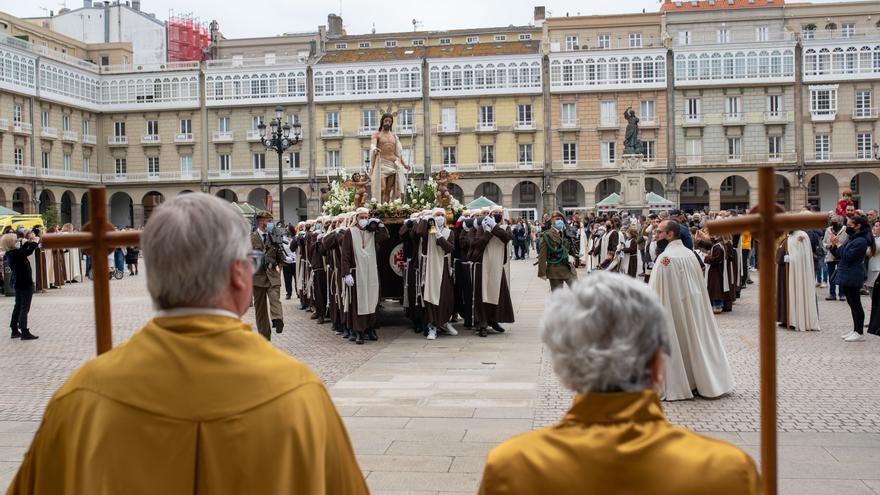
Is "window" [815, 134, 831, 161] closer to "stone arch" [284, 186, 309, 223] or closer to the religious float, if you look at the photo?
"stone arch" [284, 186, 309, 223]

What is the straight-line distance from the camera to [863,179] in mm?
57156

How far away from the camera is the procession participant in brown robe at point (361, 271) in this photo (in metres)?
13.0

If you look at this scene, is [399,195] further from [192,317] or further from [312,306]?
[192,317]

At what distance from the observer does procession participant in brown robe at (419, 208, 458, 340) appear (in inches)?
524

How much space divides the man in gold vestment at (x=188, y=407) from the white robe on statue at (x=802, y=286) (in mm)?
12787

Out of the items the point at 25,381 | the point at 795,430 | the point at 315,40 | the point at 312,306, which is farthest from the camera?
the point at 315,40

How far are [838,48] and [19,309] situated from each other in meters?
52.6

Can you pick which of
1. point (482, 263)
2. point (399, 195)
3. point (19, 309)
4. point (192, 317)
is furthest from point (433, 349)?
point (192, 317)

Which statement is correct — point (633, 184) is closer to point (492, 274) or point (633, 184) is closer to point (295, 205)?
point (492, 274)

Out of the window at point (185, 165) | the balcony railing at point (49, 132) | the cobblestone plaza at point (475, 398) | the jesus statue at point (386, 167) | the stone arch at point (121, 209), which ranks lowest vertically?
the cobblestone plaza at point (475, 398)

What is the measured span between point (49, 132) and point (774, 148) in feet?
149

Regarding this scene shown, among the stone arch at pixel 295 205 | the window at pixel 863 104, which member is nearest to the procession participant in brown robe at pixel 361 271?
the stone arch at pixel 295 205

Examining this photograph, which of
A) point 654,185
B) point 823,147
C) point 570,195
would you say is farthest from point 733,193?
point 570,195

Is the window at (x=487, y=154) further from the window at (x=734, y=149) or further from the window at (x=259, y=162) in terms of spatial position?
the window at (x=734, y=149)
